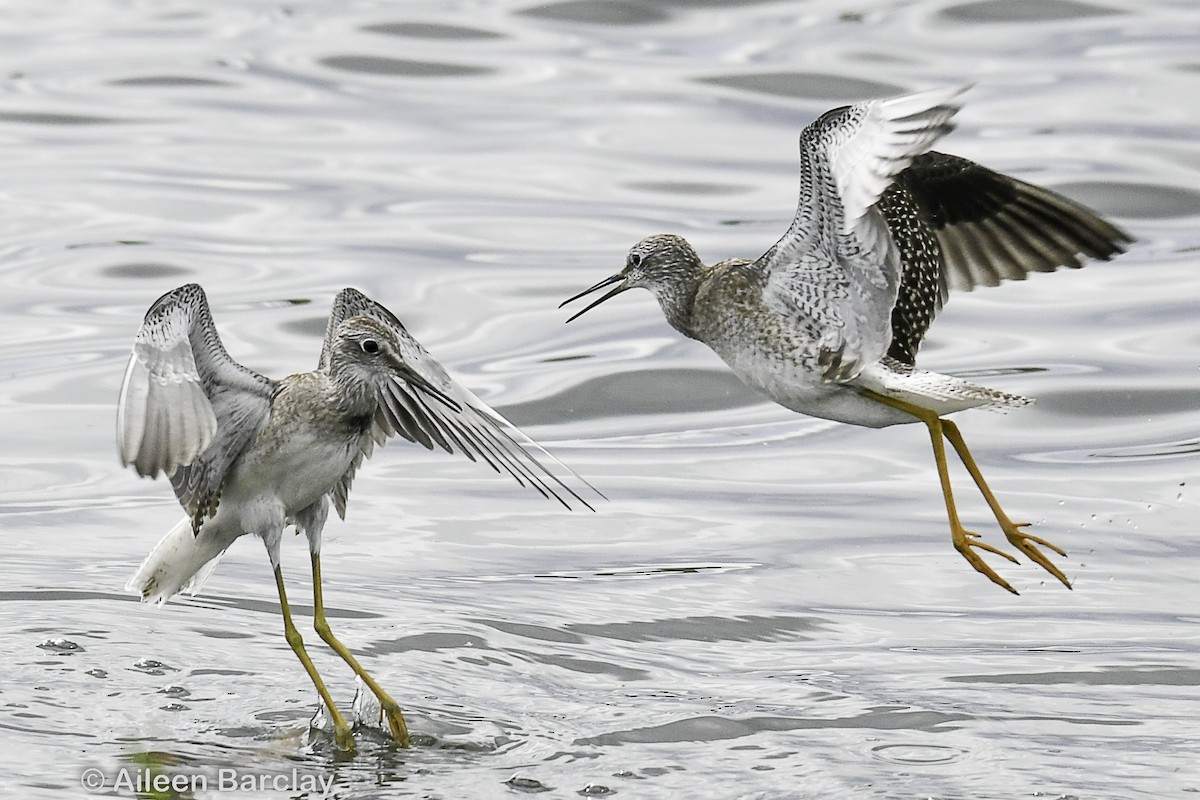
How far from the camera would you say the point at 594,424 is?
541 inches

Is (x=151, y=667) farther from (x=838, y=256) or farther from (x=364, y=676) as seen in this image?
(x=838, y=256)

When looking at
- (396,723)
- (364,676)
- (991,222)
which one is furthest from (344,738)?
(991,222)

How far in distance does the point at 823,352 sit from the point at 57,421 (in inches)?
248

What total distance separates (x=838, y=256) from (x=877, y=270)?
19 cm

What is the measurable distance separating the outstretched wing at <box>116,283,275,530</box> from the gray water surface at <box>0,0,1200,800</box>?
0.93 metres

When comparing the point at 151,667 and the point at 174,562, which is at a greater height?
the point at 174,562

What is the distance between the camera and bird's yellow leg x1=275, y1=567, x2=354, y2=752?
8.16 metres

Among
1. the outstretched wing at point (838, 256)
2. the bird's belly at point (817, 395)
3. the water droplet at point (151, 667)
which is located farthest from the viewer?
the bird's belly at point (817, 395)

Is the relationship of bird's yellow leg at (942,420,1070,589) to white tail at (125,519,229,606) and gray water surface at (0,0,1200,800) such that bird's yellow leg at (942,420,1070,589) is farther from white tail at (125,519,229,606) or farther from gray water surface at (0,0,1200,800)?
white tail at (125,519,229,606)

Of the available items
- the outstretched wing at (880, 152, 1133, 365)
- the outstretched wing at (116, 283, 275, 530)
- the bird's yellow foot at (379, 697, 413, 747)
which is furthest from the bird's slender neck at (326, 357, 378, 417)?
the outstretched wing at (880, 152, 1133, 365)

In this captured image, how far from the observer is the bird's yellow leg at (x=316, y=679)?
26.8 ft

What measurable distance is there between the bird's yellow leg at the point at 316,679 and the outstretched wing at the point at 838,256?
2432 mm

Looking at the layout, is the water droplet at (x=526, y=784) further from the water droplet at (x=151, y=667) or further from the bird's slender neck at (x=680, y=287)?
the bird's slender neck at (x=680, y=287)

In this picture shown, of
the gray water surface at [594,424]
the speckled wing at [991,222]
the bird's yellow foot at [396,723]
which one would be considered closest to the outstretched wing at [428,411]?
the bird's yellow foot at [396,723]
